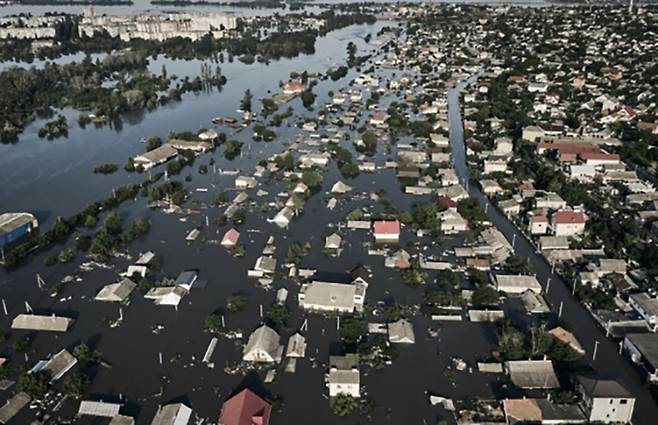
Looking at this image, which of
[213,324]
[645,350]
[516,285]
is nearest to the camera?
[645,350]

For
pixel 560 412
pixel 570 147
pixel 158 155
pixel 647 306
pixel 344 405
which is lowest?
pixel 344 405

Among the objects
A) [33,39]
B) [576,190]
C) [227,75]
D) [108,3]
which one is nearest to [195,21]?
[33,39]

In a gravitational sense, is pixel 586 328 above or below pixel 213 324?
below

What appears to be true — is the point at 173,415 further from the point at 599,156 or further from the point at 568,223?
the point at 599,156

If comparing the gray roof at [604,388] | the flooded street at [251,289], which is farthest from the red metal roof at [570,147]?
the gray roof at [604,388]

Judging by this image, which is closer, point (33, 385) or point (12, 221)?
point (33, 385)

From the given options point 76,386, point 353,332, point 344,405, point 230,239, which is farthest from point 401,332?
point 76,386

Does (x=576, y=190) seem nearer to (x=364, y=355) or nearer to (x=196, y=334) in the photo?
(x=364, y=355)

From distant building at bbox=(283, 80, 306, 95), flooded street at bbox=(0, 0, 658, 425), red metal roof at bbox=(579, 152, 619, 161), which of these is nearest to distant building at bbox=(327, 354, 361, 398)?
flooded street at bbox=(0, 0, 658, 425)

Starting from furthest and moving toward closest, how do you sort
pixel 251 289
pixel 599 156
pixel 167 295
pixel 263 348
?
pixel 599 156 → pixel 251 289 → pixel 167 295 → pixel 263 348
